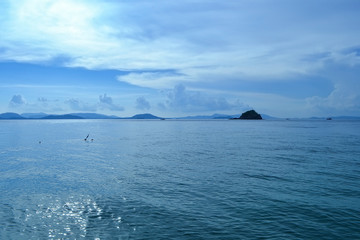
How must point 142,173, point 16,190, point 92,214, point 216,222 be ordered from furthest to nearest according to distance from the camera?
1. point 142,173
2. point 16,190
3. point 92,214
4. point 216,222

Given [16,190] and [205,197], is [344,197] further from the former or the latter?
[16,190]

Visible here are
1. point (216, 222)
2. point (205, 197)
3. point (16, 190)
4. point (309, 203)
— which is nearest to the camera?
point (216, 222)

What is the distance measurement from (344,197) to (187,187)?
15.4 m

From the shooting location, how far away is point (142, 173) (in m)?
34.3

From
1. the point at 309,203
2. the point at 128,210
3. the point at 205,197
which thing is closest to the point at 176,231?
the point at 128,210

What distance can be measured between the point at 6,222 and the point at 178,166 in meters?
24.2

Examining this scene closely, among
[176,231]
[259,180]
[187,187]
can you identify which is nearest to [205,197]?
[187,187]

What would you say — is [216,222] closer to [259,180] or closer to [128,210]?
[128,210]

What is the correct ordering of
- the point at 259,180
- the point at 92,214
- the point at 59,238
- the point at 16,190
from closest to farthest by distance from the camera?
1. the point at 59,238
2. the point at 92,214
3. the point at 16,190
4. the point at 259,180

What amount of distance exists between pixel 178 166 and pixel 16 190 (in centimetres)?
2167

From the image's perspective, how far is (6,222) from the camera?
18766 mm

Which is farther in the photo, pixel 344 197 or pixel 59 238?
pixel 344 197

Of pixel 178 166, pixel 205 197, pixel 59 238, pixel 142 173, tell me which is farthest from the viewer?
pixel 178 166

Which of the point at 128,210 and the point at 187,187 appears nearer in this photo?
the point at 128,210
